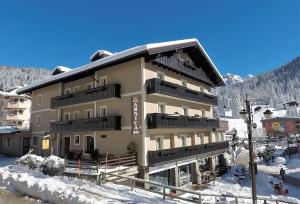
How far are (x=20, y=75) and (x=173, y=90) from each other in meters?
158

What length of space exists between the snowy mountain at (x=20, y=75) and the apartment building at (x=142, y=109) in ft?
404

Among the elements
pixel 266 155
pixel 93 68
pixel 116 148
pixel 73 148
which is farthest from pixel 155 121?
pixel 266 155

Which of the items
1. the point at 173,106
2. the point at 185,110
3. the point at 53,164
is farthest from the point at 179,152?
the point at 53,164

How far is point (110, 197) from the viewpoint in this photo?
42.6ft

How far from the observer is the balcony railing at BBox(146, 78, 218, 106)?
20953 millimetres

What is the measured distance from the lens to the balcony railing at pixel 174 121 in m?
20.5

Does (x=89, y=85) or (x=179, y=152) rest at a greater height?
(x=89, y=85)

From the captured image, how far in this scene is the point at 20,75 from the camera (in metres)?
157

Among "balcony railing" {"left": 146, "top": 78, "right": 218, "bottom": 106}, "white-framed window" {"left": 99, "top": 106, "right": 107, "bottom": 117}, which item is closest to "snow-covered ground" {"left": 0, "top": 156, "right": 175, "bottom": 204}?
"white-framed window" {"left": 99, "top": 106, "right": 107, "bottom": 117}

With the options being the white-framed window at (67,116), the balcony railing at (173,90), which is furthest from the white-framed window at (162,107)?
the white-framed window at (67,116)

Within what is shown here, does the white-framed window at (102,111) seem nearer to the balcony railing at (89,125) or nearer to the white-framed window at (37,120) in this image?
the balcony railing at (89,125)

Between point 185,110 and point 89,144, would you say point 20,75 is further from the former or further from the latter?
point 185,110

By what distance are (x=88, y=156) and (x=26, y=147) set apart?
13.7m

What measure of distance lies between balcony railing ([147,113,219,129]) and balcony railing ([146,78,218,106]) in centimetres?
201
